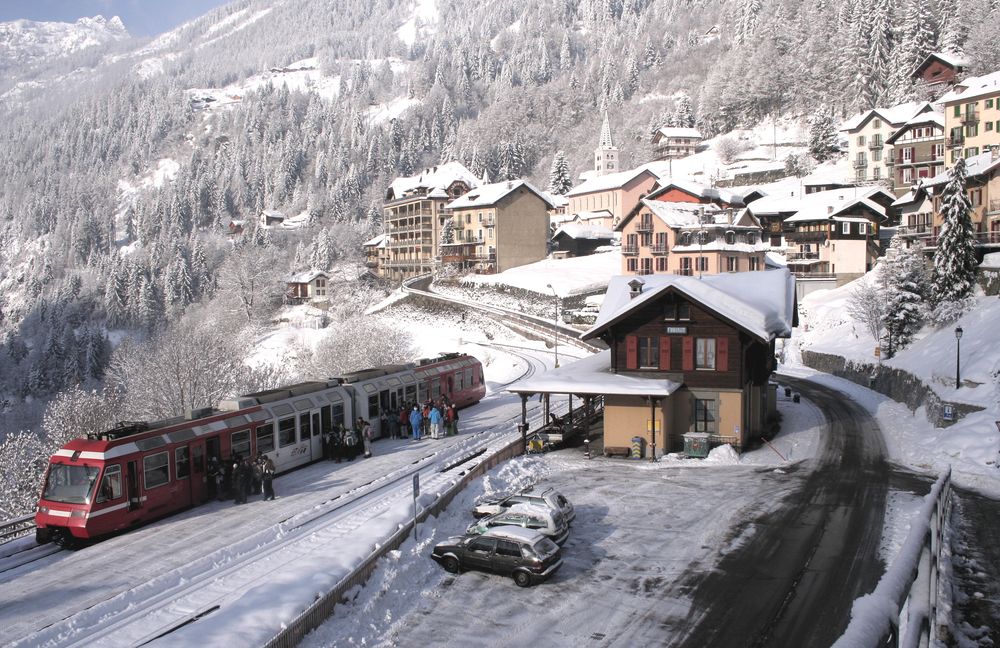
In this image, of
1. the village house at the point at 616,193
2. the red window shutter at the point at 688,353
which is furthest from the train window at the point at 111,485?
the village house at the point at 616,193

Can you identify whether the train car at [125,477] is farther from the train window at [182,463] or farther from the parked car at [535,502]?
the parked car at [535,502]

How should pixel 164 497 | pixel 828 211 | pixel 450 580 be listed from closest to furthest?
pixel 450 580, pixel 164 497, pixel 828 211

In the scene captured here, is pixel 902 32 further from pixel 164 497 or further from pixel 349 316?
pixel 164 497

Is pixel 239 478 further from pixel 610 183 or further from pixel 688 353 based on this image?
pixel 610 183

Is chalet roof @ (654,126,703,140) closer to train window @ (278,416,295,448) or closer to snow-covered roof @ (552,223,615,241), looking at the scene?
snow-covered roof @ (552,223,615,241)

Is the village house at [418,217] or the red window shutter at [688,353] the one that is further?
the village house at [418,217]

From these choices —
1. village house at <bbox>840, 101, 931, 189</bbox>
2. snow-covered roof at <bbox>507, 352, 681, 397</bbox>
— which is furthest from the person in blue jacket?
village house at <bbox>840, 101, 931, 189</bbox>

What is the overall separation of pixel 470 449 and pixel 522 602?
14.0 meters

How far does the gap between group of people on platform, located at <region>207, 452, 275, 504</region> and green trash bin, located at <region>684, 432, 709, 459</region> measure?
580 inches

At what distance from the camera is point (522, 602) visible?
14.9 metres

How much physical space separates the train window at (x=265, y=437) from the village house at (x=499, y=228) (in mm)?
69173

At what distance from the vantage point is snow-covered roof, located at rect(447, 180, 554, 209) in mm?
93625

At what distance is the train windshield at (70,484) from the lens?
61.3 feet

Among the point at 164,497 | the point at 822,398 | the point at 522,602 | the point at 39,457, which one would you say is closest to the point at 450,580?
the point at 522,602
